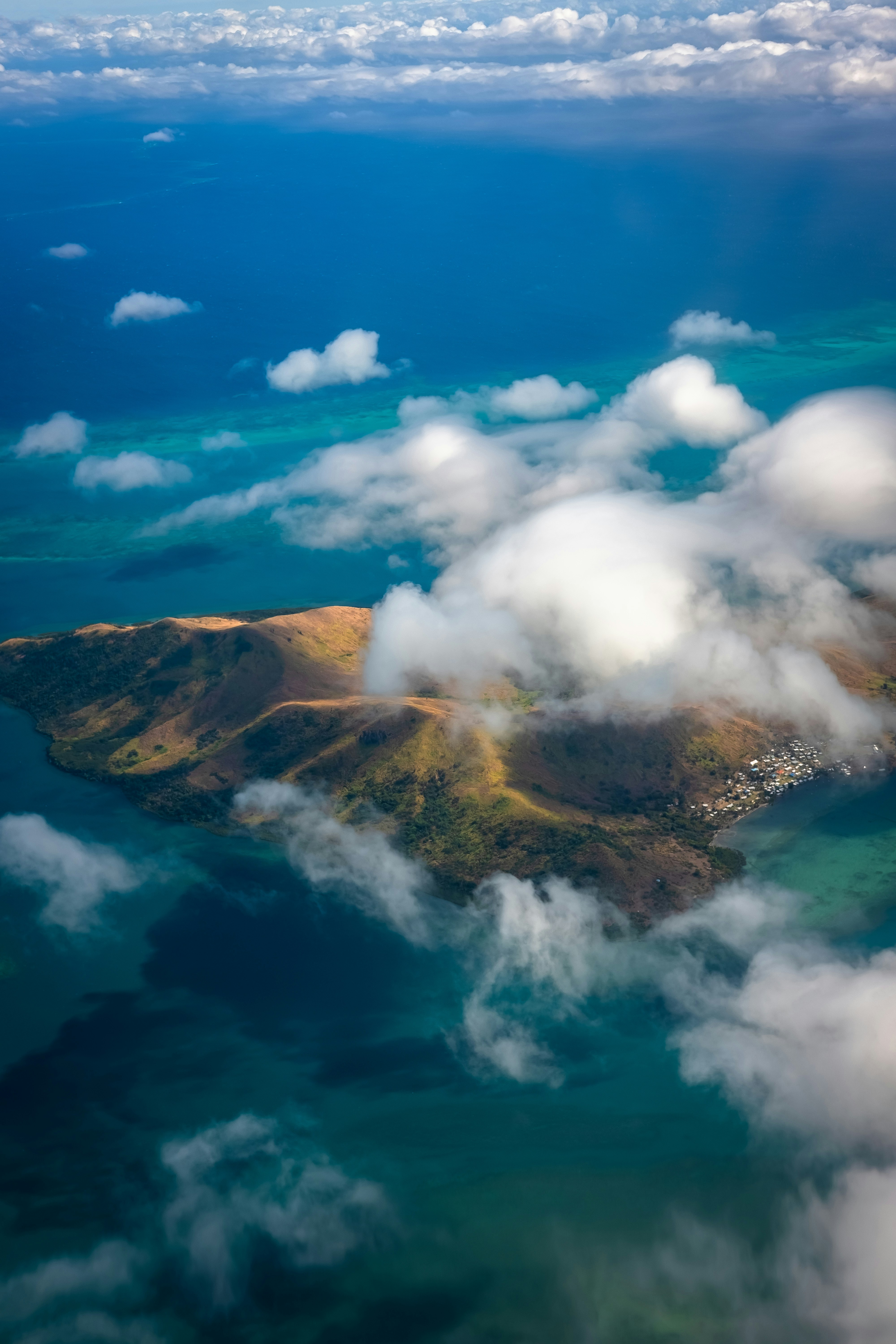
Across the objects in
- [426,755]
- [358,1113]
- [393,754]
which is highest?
[426,755]

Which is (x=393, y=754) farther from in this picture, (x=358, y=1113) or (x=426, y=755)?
(x=358, y=1113)

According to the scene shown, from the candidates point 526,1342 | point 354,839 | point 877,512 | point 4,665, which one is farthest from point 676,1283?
point 877,512

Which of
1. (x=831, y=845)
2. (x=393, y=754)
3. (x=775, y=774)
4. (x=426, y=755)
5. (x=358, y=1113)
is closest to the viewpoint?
(x=358, y=1113)

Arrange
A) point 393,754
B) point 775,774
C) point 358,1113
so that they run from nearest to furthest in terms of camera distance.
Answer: point 358,1113
point 393,754
point 775,774

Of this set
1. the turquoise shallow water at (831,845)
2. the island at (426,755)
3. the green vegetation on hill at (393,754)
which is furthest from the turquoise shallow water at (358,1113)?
the turquoise shallow water at (831,845)

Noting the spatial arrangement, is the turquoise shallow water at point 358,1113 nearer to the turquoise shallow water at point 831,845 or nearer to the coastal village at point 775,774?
the turquoise shallow water at point 831,845

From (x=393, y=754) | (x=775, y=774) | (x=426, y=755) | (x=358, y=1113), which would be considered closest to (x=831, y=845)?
(x=775, y=774)
